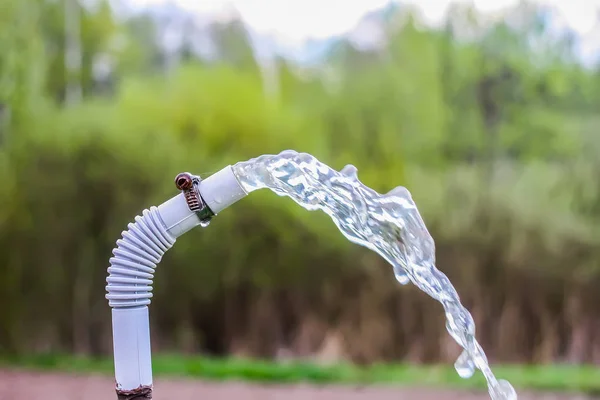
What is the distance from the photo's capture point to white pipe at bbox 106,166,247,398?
645mm

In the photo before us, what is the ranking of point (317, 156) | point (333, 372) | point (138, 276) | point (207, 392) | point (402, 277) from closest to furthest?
point (138, 276)
point (402, 277)
point (207, 392)
point (333, 372)
point (317, 156)

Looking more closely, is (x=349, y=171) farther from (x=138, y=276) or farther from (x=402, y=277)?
(x=138, y=276)

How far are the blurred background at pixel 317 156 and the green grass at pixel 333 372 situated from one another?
0.06m

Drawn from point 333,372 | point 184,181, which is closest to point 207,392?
point 333,372

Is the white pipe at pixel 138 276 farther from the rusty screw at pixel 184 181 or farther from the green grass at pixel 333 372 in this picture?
the green grass at pixel 333 372

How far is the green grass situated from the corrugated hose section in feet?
7.47

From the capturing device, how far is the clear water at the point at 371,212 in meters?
0.70

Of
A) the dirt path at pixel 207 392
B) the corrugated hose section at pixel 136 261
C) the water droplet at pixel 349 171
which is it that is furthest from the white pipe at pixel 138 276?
the dirt path at pixel 207 392

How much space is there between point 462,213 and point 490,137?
38 cm

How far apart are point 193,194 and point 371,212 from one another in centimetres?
21

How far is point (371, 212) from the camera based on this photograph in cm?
74

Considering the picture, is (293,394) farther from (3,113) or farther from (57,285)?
(3,113)

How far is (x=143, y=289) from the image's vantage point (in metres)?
0.65

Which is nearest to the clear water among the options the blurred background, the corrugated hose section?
the corrugated hose section
